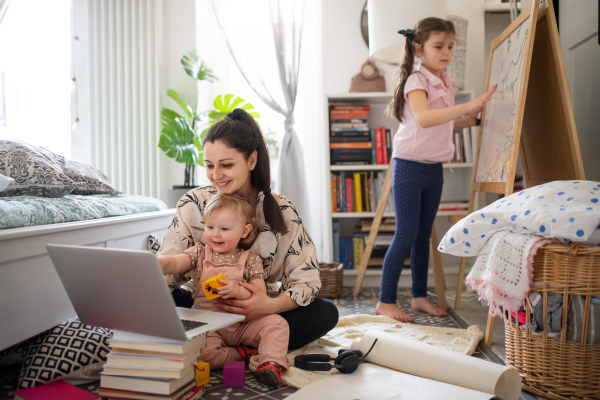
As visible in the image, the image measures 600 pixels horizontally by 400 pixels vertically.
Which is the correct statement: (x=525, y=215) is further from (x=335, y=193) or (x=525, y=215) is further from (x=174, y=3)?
(x=174, y=3)

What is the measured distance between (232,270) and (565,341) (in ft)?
3.01

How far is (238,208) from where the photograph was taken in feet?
4.33

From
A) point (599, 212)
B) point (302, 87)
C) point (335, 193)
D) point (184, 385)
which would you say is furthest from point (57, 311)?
point (302, 87)

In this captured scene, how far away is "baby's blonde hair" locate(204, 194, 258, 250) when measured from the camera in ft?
4.31

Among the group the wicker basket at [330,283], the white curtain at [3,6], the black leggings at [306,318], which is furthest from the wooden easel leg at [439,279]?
the white curtain at [3,6]

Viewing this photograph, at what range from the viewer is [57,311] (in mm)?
1353

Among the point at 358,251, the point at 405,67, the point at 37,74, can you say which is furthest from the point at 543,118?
the point at 37,74

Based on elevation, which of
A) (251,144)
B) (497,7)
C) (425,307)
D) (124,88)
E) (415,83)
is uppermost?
(497,7)

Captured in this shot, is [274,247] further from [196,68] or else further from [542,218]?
[196,68]

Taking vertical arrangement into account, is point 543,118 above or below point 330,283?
above

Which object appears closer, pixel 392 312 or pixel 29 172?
pixel 29 172

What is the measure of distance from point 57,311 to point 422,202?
Result: 1529mm

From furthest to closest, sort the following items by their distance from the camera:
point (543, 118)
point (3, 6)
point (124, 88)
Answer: point (124, 88)
point (3, 6)
point (543, 118)

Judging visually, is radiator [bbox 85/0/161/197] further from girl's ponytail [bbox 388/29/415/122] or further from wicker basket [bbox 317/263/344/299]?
girl's ponytail [bbox 388/29/415/122]
